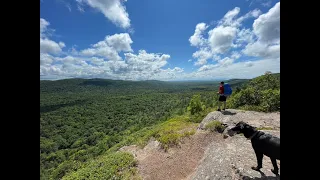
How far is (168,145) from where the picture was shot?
28.1ft

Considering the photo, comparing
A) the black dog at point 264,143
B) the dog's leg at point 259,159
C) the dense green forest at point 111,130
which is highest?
the black dog at point 264,143

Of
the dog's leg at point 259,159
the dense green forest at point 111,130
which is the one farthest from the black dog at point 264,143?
the dense green forest at point 111,130

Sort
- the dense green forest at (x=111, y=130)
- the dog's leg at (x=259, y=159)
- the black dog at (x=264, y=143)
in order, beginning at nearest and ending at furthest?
the black dog at (x=264, y=143)
the dog's leg at (x=259, y=159)
the dense green forest at (x=111, y=130)

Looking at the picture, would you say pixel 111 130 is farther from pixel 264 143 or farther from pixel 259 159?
pixel 264 143

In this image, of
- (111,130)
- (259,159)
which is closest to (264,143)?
(259,159)

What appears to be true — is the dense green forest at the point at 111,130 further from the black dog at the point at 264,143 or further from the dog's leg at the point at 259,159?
the black dog at the point at 264,143

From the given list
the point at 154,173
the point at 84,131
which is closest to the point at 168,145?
the point at 154,173

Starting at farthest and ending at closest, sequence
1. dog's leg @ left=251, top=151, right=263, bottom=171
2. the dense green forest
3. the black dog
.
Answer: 1. the dense green forest
2. dog's leg @ left=251, top=151, right=263, bottom=171
3. the black dog

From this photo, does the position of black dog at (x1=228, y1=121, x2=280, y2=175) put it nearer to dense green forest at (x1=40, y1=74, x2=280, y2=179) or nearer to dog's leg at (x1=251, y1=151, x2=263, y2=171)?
dog's leg at (x1=251, y1=151, x2=263, y2=171)

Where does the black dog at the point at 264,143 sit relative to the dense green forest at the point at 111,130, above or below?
above

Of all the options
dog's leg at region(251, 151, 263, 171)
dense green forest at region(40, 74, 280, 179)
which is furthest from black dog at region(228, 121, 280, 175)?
dense green forest at region(40, 74, 280, 179)
